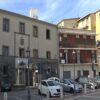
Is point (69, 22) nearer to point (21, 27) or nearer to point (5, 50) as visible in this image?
point (21, 27)

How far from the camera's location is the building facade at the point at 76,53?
217ft

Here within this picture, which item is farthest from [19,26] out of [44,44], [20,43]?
[44,44]

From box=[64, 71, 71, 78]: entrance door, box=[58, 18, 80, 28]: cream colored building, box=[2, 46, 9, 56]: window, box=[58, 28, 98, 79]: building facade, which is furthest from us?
box=[58, 18, 80, 28]: cream colored building

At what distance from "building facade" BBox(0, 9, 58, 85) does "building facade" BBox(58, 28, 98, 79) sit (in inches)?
82.4

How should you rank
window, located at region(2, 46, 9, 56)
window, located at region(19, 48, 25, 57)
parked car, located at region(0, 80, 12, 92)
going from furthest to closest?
window, located at region(19, 48, 25, 57), window, located at region(2, 46, 9, 56), parked car, located at region(0, 80, 12, 92)

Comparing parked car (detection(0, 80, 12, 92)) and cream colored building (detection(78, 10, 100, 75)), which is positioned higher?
cream colored building (detection(78, 10, 100, 75))

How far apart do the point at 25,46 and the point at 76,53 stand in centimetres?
1429

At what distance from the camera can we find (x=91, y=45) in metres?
70.6

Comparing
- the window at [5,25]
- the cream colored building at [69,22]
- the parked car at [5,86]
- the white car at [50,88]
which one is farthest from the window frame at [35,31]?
the cream colored building at [69,22]

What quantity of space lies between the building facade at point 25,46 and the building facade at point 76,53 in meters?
2.09

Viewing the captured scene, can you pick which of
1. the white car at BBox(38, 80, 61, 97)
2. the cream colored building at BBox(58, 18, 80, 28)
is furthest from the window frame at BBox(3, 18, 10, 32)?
the cream colored building at BBox(58, 18, 80, 28)

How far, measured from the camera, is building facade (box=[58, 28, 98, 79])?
217ft

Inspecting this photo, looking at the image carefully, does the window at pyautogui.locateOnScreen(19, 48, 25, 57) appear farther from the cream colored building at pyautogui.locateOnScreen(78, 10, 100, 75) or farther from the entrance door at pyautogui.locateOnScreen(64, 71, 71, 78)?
the cream colored building at pyautogui.locateOnScreen(78, 10, 100, 75)

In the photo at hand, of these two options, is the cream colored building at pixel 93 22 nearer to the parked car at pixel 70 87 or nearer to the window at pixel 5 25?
the window at pixel 5 25
